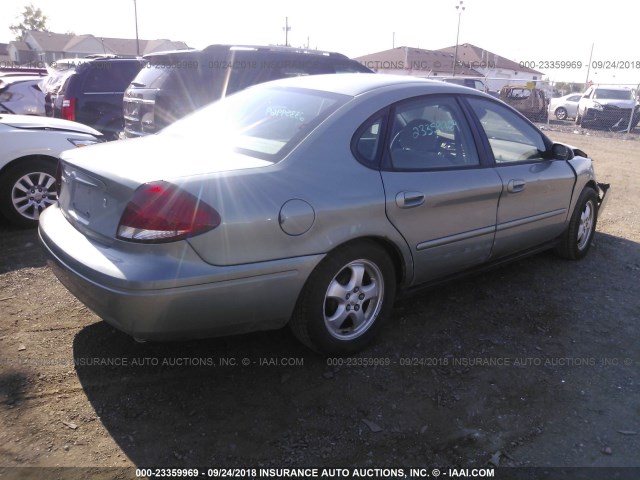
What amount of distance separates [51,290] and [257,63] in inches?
167

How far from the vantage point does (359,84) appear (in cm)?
348

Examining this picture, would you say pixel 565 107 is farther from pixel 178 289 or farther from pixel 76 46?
pixel 76 46

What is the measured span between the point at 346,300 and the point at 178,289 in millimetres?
1046

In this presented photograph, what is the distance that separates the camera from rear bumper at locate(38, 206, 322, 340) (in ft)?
8.19

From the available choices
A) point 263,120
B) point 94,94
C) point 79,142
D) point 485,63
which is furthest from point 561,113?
point 485,63

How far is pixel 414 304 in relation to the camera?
13.4 feet

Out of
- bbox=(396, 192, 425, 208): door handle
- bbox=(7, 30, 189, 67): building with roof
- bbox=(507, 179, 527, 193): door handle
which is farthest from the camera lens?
bbox=(7, 30, 189, 67): building with roof

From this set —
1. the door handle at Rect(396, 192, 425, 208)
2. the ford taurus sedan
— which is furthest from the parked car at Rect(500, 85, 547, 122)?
the door handle at Rect(396, 192, 425, 208)

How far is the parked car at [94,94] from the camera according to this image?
8.66 meters

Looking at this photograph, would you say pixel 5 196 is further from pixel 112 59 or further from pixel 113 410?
pixel 112 59

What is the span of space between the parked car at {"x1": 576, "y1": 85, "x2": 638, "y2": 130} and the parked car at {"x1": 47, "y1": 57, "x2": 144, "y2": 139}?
57.7 ft

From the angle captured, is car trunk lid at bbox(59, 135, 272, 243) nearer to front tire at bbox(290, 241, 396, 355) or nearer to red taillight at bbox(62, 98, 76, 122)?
front tire at bbox(290, 241, 396, 355)

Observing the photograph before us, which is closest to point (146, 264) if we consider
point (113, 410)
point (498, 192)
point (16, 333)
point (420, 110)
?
point (113, 410)

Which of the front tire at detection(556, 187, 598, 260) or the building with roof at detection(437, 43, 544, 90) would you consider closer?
the front tire at detection(556, 187, 598, 260)
